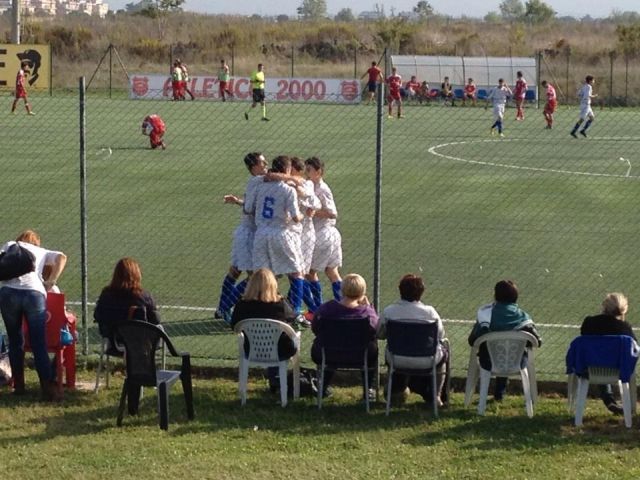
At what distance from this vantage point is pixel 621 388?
32.6 ft

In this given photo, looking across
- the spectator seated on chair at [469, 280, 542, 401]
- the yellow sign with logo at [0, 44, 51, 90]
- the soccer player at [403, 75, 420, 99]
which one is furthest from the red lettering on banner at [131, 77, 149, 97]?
the spectator seated on chair at [469, 280, 542, 401]

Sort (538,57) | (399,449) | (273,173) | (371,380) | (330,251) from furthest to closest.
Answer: (538,57) < (330,251) < (273,173) < (371,380) < (399,449)

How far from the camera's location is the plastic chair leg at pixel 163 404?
9.73 meters

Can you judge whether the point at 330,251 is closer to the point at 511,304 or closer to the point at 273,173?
the point at 273,173

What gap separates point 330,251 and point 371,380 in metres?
2.78

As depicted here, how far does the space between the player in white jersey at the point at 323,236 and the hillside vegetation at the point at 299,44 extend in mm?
47949

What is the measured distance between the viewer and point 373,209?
21.0m

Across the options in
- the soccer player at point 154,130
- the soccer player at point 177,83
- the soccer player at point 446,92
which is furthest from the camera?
the soccer player at point 446,92

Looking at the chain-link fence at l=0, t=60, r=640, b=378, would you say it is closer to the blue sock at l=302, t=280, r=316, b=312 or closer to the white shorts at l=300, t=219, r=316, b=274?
the blue sock at l=302, t=280, r=316, b=312

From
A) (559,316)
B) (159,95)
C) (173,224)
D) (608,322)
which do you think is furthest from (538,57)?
(608,322)

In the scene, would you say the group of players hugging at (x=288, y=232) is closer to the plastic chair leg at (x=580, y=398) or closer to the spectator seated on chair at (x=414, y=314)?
the spectator seated on chair at (x=414, y=314)

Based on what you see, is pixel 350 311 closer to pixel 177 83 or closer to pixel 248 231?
pixel 248 231

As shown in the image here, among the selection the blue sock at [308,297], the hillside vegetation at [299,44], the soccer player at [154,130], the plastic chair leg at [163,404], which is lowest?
the plastic chair leg at [163,404]

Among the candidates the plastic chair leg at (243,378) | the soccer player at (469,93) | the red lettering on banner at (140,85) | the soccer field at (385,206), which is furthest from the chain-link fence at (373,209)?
the soccer player at (469,93)
